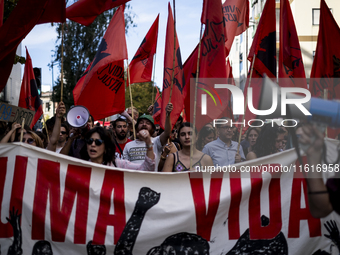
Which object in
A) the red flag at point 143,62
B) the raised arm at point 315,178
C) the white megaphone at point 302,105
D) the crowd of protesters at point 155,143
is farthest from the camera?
the red flag at point 143,62

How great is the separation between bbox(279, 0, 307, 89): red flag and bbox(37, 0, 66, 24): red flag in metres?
3.31

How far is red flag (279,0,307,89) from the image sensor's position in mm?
6477

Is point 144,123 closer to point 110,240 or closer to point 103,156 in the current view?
point 103,156

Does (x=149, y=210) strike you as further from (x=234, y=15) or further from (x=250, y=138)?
(x=234, y=15)

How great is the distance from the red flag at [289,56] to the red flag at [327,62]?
8.0 inches

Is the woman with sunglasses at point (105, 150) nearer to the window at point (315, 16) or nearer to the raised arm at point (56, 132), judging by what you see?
the raised arm at point (56, 132)

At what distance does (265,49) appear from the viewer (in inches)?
249

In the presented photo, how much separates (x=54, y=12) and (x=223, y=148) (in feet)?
9.24

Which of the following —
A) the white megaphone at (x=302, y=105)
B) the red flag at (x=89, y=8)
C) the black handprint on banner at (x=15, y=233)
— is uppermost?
the red flag at (x=89, y=8)

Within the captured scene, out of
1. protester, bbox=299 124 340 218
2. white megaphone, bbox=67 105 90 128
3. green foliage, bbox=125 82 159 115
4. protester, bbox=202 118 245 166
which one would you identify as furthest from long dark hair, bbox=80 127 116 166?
green foliage, bbox=125 82 159 115

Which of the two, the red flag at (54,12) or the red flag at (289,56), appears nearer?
the red flag at (54,12)

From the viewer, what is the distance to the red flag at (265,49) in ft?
20.4

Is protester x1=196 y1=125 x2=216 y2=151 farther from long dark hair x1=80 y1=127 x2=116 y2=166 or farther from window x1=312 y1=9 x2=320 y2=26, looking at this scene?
window x1=312 y1=9 x2=320 y2=26

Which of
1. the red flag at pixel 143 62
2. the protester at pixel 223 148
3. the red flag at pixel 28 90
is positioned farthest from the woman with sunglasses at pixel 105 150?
the red flag at pixel 143 62
